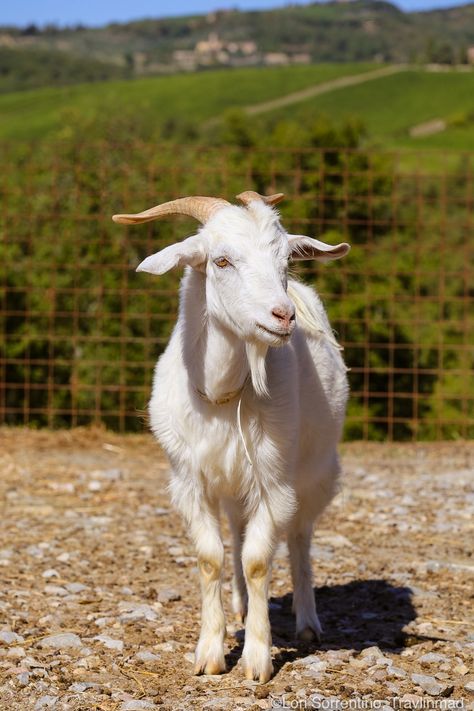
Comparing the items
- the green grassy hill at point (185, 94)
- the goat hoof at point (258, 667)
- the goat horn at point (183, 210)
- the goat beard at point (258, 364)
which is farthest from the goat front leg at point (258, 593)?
the green grassy hill at point (185, 94)

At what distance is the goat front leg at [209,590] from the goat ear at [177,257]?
3.37ft

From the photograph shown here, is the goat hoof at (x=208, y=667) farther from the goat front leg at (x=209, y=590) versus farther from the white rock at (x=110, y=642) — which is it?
the white rock at (x=110, y=642)

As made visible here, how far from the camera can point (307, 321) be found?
4.79 m

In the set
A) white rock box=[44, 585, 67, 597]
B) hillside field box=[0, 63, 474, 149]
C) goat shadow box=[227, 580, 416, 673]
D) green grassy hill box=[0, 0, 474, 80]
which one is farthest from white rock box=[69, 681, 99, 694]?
hillside field box=[0, 63, 474, 149]

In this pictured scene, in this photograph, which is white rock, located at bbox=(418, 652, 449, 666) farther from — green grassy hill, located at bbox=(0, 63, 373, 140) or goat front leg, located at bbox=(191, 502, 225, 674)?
green grassy hill, located at bbox=(0, 63, 373, 140)

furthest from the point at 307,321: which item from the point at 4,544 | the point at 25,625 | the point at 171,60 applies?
the point at 171,60

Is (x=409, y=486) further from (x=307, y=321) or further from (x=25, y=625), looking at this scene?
(x=25, y=625)

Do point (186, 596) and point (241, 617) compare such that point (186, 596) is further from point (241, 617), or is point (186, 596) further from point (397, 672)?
point (397, 672)

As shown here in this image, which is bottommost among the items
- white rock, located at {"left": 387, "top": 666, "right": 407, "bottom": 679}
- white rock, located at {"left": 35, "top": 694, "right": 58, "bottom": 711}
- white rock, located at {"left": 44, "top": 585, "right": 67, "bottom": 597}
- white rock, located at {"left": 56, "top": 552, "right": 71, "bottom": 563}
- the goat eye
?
white rock, located at {"left": 56, "top": 552, "right": 71, "bottom": 563}

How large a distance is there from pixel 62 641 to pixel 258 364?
4.96 ft

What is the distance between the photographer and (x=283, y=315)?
3.61 meters

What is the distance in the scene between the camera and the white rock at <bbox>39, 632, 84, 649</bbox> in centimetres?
427

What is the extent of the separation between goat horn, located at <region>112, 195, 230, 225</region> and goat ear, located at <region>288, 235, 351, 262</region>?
324mm

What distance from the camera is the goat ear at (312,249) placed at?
13.5ft
